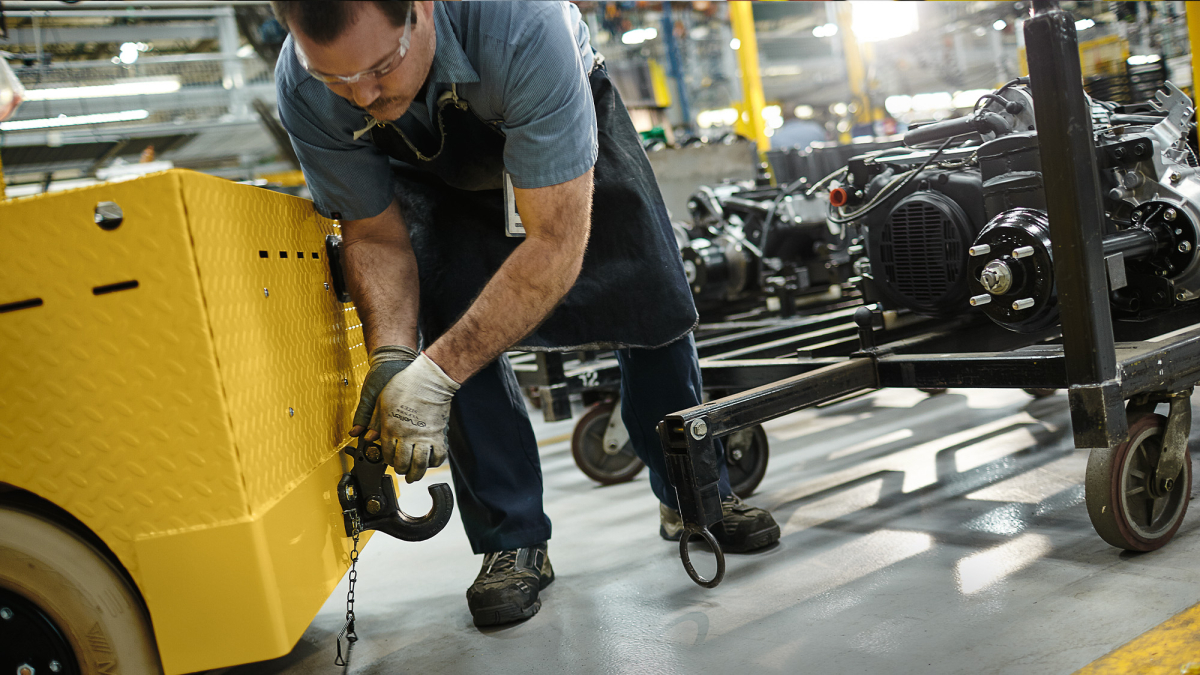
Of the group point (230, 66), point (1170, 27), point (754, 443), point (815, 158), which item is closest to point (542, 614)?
point (754, 443)

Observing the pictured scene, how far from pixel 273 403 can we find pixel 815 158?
13.2ft

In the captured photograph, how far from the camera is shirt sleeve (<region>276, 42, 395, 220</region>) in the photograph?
1.72 metres

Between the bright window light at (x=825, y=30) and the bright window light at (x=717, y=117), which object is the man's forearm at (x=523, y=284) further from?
the bright window light at (x=825, y=30)

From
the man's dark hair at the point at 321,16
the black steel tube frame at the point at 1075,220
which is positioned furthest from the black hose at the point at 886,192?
the man's dark hair at the point at 321,16

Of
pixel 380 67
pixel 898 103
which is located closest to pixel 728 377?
pixel 380 67

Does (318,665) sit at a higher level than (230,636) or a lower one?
lower

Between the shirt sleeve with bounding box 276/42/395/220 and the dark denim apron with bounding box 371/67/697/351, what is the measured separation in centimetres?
17

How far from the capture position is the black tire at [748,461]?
2824 millimetres

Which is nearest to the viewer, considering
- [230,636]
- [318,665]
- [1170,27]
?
[230,636]

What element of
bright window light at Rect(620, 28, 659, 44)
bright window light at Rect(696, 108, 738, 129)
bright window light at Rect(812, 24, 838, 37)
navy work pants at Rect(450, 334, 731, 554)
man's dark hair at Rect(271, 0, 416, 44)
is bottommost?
navy work pants at Rect(450, 334, 731, 554)

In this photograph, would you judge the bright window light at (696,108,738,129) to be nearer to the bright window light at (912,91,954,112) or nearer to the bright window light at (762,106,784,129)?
the bright window light at (762,106,784,129)

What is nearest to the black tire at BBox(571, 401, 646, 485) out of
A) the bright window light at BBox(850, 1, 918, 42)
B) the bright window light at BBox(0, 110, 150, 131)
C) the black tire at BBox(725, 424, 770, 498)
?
the black tire at BBox(725, 424, 770, 498)

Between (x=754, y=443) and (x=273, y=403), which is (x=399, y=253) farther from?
(x=754, y=443)

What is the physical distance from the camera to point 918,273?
2480 millimetres
